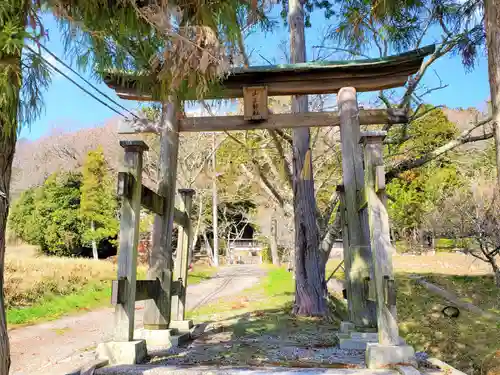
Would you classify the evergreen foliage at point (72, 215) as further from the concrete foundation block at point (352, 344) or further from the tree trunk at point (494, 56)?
the tree trunk at point (494, 56)

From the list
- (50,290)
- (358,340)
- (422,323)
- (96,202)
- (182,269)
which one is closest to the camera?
(358,340)

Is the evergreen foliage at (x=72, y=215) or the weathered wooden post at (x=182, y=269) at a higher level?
the evergreen foliage at (x=72, y=215)

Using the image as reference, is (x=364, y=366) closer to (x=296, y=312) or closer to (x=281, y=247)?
(x=296, y=312)

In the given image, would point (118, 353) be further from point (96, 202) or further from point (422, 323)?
point (96, 202)

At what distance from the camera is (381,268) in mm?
2979

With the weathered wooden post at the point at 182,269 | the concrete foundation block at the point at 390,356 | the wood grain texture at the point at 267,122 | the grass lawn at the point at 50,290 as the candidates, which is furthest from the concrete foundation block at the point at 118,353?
the grass lawn at the point at 50,290

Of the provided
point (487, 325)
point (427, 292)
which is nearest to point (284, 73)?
point (487, 325)

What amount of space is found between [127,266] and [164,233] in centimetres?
92

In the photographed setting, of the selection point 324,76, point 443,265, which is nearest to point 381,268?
point 324,76

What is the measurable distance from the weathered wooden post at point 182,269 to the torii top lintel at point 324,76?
51.7 inches

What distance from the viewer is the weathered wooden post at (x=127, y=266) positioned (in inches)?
116

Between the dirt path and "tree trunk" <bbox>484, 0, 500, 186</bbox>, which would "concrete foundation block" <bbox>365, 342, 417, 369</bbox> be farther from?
the dirt path

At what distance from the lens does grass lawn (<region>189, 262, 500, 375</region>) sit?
516 cm

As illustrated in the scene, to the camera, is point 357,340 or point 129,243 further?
point 357,340
